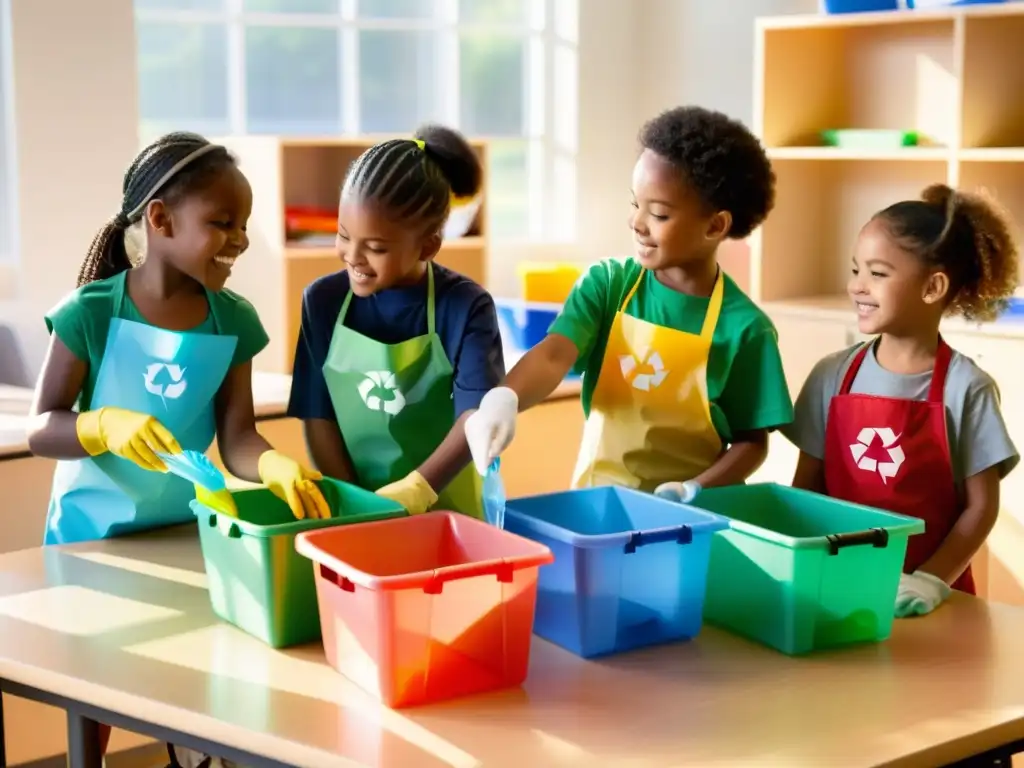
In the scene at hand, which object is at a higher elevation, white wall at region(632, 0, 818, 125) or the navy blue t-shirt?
white wall at region(632, 0, 818, 125)

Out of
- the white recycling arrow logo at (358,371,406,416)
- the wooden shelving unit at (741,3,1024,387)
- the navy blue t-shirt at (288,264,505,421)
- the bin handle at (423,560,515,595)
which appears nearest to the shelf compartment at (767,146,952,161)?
the wooden shelving unit at (741,3,1024,387)

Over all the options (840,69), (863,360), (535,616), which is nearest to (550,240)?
(840,69)

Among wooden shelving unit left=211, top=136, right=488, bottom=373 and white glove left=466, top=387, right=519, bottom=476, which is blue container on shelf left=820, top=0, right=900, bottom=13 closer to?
wooden shelving unit left=211, top=136, right=488, bottom=373

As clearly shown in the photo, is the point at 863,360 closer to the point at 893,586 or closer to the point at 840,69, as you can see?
the point at 893,586

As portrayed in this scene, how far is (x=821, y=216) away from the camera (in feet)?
13.6

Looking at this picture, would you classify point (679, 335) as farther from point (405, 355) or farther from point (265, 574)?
point (265, 574)

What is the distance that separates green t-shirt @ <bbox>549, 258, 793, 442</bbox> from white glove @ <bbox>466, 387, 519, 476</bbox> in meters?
0.29

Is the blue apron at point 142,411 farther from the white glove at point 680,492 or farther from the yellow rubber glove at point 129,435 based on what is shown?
the white glove at point 680,492

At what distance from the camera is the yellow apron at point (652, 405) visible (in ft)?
5.98

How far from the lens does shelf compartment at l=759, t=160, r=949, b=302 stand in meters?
3.98

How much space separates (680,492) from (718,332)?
30 cm

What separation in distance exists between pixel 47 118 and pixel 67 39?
0.22 m

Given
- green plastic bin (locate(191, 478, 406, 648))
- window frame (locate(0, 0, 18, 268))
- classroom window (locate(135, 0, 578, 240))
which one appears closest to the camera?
green plastic bin (locate(191, 478, 406, 648))

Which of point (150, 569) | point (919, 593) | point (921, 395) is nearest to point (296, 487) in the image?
point (150, 569)
